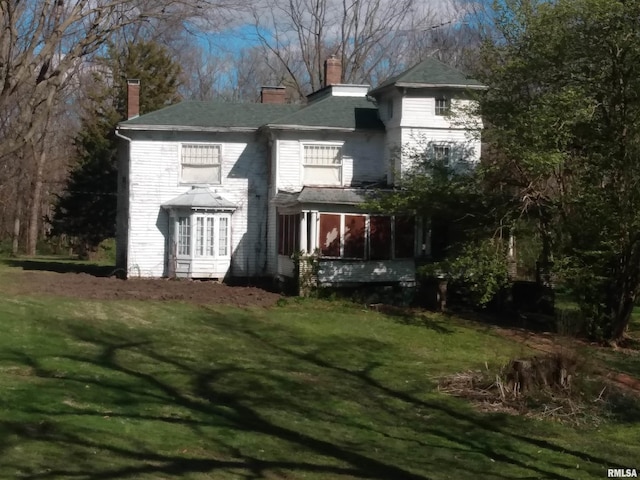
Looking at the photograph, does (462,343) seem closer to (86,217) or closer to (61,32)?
(61,32)

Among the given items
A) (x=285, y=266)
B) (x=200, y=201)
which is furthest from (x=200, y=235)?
(x=285, y=266)

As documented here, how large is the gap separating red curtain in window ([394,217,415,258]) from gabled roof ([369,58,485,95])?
4028 mm

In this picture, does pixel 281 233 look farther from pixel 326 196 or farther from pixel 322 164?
pixel 326 196

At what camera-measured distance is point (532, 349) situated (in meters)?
18.2

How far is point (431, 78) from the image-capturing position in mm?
25656

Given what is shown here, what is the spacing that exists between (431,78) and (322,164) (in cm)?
409

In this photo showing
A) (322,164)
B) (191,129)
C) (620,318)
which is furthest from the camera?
(191,129)

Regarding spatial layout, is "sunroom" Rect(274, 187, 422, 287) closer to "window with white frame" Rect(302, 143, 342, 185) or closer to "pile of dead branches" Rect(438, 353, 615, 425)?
"window with white frame" Rect(302, 143, 342, 185)

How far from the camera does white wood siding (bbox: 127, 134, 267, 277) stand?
27.3 m

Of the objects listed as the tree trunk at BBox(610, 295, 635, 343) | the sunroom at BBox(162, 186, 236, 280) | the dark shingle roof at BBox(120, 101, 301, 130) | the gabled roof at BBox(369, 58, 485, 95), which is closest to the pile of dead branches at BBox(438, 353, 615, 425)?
the tree trunk at BBox(610, 295, 635, 343)

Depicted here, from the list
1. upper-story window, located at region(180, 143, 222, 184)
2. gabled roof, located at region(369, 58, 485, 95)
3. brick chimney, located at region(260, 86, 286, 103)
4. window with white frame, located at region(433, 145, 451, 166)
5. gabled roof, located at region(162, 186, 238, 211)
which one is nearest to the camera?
gabled roof, located at region(369, 58, 485, 95)

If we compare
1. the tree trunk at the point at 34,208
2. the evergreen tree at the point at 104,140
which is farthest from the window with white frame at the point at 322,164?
the tree trunk at the point at 34,208

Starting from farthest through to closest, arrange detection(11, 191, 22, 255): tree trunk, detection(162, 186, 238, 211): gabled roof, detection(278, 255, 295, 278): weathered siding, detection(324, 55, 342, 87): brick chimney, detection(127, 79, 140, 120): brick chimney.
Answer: detection(11, 191, 22, 255): tree trunk < detection(127, 79, 140, 120): brick chimney < detection(324, 55, 342, 87): brick chimney < detection(162, 186, 238, 211): gabled roof < detection(278, 255, 295, 278): weathered siding

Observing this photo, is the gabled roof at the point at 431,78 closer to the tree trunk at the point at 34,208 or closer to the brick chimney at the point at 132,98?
the brick chimney at the point at 132,98
